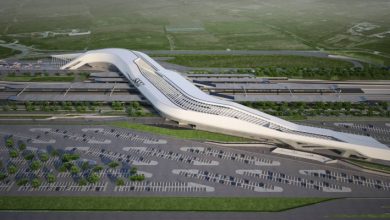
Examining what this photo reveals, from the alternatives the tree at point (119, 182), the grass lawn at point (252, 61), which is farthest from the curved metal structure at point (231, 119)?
the grass lawn at point (252, 61)

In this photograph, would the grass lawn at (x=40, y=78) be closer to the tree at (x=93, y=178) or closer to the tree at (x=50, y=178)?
the tree at (x=50, y=178)

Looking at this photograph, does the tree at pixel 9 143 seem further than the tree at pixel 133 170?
Yes

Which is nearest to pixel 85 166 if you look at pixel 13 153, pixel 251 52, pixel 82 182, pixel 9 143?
pixel 82 182

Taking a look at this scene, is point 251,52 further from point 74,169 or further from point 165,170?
point 74,169

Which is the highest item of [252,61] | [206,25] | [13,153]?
[206,25]

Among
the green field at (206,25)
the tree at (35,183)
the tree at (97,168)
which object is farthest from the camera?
the green field at (206,25)

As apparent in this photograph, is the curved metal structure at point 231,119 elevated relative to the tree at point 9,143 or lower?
elevated

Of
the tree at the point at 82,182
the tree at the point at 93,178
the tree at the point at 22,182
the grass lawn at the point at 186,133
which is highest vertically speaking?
the grass lawn at the point at 186,133
